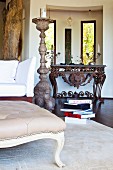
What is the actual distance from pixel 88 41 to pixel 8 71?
187 inches

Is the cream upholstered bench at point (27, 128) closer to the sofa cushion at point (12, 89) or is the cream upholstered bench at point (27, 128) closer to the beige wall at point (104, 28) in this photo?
the sofa cushion at point (12, 89)

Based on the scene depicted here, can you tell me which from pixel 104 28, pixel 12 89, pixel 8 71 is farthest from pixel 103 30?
pixel 12 89

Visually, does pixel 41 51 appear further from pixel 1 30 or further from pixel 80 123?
pixel 1 30

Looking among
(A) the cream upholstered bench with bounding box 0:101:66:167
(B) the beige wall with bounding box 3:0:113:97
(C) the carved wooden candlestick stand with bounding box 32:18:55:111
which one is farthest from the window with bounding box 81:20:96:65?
(A) the cream upholstered bench with bounding box 0:101:66:167

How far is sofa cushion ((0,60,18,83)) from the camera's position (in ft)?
14.3

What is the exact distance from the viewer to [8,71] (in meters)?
4.39

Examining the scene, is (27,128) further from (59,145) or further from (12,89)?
(12,89)

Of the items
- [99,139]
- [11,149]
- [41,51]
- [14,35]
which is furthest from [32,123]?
[14,35]

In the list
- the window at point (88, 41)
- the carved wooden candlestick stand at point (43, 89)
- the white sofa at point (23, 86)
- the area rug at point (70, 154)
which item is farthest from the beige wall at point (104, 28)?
the area rug at point (70, 154)

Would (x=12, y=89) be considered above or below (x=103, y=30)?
below

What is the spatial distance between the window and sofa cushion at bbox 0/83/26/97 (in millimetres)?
4951

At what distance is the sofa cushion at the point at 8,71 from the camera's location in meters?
4.36

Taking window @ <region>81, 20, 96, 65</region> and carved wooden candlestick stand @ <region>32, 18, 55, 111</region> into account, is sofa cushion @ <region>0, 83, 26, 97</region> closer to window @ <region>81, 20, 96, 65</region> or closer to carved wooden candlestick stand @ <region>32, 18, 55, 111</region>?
carved wooden candlestick stand @ <region>32, 18, 55, 111</region>

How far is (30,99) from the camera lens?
3994 millimetres
